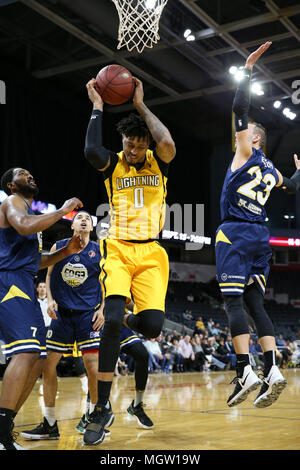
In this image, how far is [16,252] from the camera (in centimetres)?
419

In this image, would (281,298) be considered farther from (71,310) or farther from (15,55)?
(71,310)

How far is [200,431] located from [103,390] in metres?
1.24

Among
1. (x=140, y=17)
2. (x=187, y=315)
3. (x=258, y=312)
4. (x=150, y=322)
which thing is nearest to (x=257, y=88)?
(x=187, y=315)

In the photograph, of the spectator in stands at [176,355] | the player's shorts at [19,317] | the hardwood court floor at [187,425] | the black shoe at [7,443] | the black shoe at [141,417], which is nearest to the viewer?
the black shoe at [7,443]

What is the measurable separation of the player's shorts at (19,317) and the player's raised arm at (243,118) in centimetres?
205

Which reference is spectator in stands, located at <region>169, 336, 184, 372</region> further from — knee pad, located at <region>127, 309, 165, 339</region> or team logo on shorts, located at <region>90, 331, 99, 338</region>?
knee pad, located at <region>127, 309, 165, 339</region>

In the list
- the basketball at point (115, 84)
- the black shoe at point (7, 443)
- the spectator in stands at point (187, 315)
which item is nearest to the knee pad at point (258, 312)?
the basketball at point (115, 84)

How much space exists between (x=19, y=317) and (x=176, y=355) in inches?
540

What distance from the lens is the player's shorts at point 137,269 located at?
429 cm

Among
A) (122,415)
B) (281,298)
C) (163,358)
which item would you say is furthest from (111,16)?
(281,298)

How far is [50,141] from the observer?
750 inches

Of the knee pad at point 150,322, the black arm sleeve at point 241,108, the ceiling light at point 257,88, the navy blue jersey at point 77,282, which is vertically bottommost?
the knee pad at point 150,322

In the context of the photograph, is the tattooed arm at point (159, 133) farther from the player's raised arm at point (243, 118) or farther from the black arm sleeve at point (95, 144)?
the player's raised arm at point (243, 118)

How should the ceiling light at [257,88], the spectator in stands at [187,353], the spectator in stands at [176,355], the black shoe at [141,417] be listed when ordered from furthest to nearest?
the ceiling light at [257,88], the spectator in stands at [187,353], the spectator in stands at [176,355], the black shoe at [141,417]
